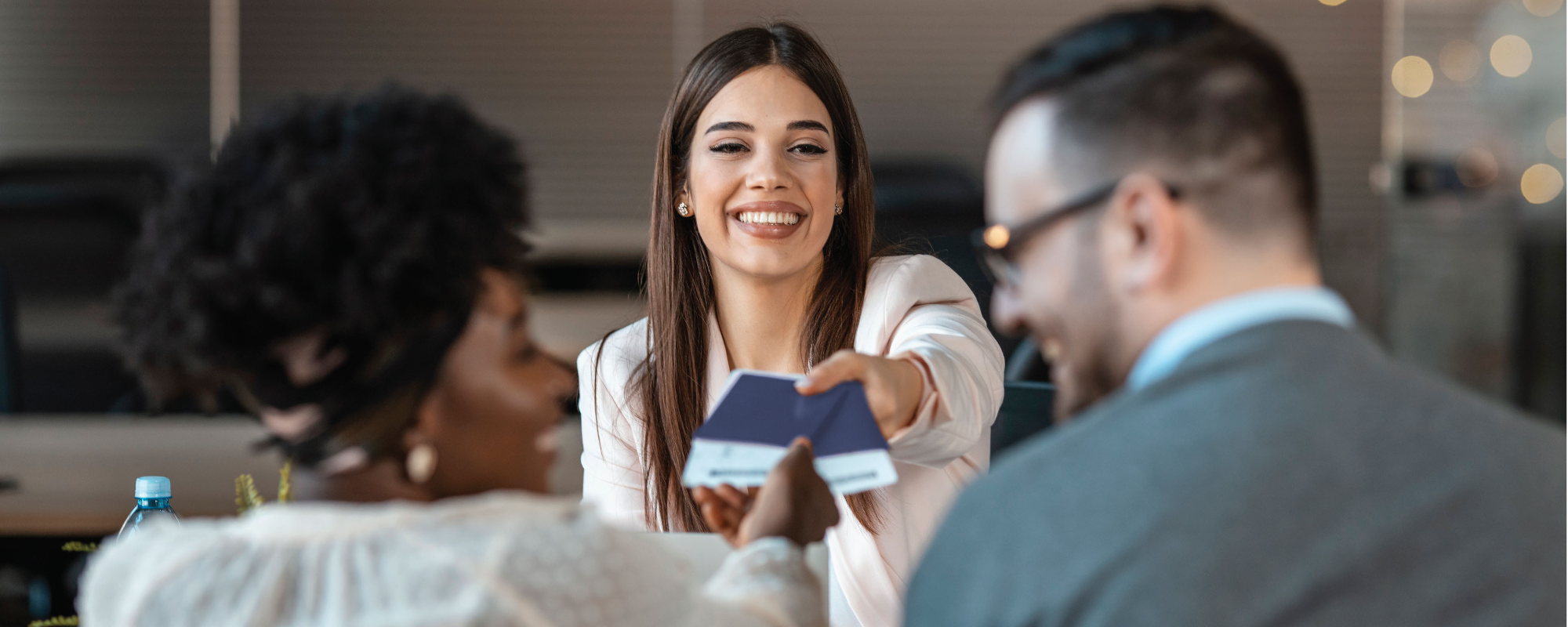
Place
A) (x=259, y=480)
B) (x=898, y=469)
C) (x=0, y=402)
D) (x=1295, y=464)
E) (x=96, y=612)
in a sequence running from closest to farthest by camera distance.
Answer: (x=1295, y=464) → (x=96, y=612) → (x=898, y=469) → (x=259, y=480) → (x=0, y=402)

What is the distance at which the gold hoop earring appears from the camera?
2.87 ft

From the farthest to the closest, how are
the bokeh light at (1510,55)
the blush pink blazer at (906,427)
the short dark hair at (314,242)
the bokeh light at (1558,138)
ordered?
the bokeh light at (1510,55) → the bokeh light at (1558,138) → the blush pink blazer at (906,427) → the short dark hair at (314,242)

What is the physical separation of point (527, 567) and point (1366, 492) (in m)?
0.54

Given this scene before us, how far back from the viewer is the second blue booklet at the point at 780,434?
118 centimetres

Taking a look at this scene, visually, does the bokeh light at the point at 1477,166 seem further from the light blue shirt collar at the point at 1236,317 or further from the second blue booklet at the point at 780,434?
the light blue shirt collar at the point at 1236,317

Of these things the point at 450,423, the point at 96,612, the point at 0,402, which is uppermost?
the point at 450,423

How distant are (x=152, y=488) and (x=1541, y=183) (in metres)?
4.18

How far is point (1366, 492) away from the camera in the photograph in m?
0.69

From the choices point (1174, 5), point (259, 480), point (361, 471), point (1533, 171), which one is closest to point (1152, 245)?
point (1174, 5)

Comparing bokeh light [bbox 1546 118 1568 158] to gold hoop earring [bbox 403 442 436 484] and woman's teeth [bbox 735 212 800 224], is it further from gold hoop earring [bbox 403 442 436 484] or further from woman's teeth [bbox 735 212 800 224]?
gold hoop earring [bbox 403 442 436 484]

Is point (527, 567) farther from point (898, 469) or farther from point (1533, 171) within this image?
point (1533, 171)

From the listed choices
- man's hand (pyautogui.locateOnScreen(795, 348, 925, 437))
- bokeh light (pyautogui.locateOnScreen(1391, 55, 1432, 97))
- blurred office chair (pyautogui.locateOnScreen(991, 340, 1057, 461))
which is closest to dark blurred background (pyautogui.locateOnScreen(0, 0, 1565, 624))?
bokeh light (pyautogui.locateOnScreen(1391, 55, 1432, 97))

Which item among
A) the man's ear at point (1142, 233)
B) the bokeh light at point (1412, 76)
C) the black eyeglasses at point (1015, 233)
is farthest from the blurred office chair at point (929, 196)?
the man's ear at point (1142, 233)

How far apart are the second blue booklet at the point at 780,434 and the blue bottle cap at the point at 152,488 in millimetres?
601
